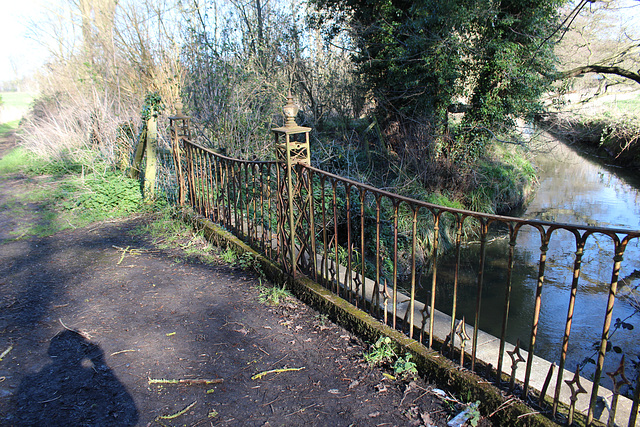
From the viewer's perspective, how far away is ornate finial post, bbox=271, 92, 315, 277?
3740 mm

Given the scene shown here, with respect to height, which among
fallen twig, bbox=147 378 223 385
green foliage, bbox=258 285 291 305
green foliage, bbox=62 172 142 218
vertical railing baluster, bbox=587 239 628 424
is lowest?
fallen twig, bbox=147 378 223 385

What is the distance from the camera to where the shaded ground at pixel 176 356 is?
2.54 meters

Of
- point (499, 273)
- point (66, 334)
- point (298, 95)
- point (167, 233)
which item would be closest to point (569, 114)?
point (499, 273)

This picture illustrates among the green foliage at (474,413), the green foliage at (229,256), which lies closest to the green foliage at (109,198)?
the green foliage at (229,256)

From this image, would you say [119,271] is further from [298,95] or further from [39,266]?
[298,95]

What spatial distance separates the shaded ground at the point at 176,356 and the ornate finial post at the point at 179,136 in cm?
188

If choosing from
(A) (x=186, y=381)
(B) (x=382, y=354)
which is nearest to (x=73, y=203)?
(A) (x=186, y=381)

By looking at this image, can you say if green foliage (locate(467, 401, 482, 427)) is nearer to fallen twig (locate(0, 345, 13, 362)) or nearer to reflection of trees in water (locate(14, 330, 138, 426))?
reflection of trees in water (locate(14, 330, 138, 426))

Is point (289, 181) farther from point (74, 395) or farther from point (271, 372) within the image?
point (74, 395)

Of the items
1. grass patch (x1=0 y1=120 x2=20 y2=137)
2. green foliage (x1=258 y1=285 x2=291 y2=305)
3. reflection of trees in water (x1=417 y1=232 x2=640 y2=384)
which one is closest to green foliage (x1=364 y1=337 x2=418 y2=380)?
green foliage (x1=258 y1=285 x2=291 y2=305)

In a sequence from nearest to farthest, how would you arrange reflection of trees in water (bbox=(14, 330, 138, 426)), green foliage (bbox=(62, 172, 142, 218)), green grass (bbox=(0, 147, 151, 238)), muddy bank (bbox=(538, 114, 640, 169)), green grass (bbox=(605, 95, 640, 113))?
reflection of trees in water (bbox=(14, 330, 138, 426)), green grass (bbox=(0, 147, 151, 238)), green foliage (bbox=(62, 172, 142, 218)), muddy bank (bbox=(538, 114, 640, 169)), green grass (bbox=(605, 95, 640, 113))

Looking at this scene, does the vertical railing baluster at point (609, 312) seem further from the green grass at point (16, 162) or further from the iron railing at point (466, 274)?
the green grass at point (16, 162)

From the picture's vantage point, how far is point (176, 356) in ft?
10.2

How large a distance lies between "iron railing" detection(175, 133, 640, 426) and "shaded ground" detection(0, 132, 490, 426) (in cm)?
44
